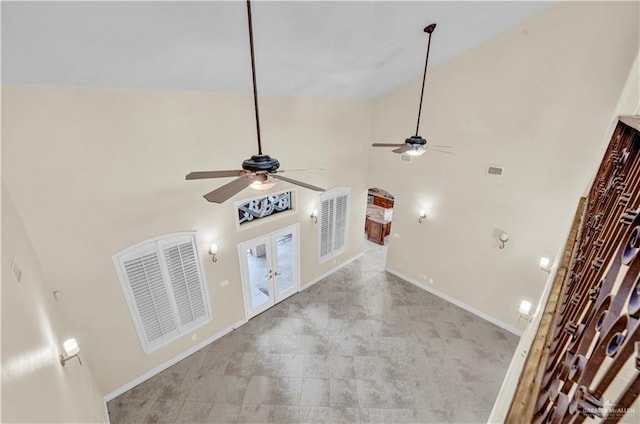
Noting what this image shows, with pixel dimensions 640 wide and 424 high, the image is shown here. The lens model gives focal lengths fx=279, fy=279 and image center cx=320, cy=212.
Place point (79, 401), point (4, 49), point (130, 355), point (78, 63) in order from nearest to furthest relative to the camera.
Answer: point (4, 49)
point (78, 63)
point (79, 401)
point (130, 355)

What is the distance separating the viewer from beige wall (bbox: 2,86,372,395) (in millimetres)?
3207

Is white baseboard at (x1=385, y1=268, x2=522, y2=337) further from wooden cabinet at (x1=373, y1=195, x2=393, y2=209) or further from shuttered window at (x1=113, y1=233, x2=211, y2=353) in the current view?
shuttered window at (x1=113, y1=233, x2=211, y2=353)

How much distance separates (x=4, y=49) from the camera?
2.41m

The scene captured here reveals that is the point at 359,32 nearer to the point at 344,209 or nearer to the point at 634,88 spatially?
the point at 634,88

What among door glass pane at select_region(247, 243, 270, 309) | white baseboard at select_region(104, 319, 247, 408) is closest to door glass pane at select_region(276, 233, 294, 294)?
door glass pane at select_region(247, 243, 270, 309)

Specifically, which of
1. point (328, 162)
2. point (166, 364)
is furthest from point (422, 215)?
point (166, 364)

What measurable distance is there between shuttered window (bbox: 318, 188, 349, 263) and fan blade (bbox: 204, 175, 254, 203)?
14.2 feet

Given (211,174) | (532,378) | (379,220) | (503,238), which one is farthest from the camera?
(379,220)

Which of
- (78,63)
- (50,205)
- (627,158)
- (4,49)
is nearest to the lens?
(627,158)

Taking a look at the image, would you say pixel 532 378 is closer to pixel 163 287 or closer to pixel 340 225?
pixel 163 287

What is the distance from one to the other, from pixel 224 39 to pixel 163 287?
3849 mm

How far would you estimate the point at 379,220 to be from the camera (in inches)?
388

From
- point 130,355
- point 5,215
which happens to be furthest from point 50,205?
point 130,355

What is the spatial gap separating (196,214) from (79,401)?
266 centimetres
